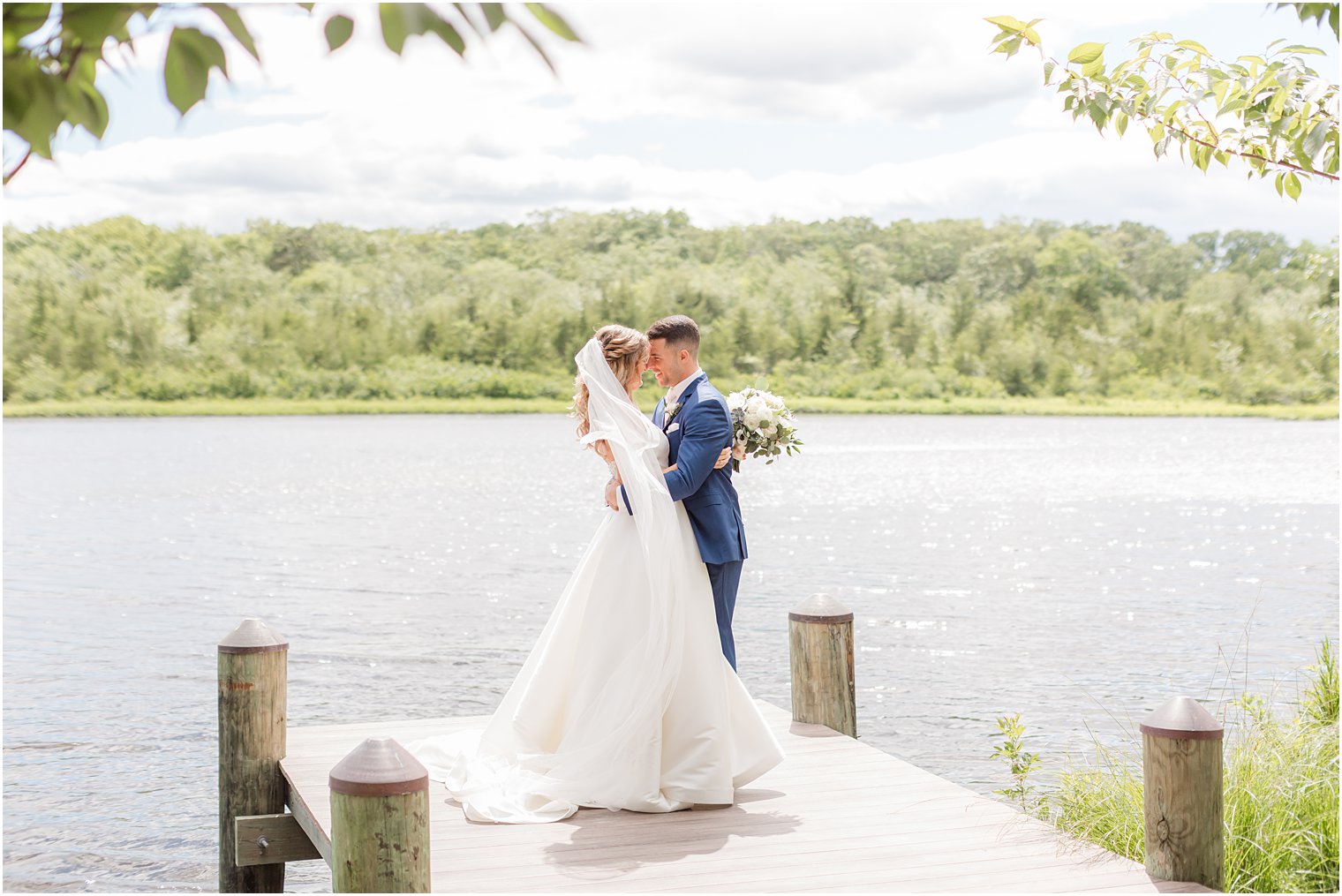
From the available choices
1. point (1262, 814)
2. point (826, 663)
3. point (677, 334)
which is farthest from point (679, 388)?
point (1262, 814)

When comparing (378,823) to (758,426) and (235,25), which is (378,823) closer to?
(235,25)

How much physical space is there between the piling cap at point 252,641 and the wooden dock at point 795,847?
666 millimetres

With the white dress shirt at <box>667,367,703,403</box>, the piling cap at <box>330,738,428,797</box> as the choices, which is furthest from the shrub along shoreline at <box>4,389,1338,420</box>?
the piling cap at <box>330,738,428,797</box>

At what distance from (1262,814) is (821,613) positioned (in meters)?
2.19

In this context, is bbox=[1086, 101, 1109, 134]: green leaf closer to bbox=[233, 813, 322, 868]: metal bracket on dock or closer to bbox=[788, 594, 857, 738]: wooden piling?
bbox=[788, 594, 857, 738]: wooden piling

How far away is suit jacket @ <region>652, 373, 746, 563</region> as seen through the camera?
5117 mm

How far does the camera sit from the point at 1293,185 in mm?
3971

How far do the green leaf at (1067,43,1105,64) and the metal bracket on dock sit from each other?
15.1 feet

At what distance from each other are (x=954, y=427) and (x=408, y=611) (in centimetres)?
4572

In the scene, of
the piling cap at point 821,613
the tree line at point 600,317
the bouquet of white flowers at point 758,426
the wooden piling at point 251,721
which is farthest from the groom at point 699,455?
the tree line at point 600,317

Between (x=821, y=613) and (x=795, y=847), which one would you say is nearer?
(x=795, y=847)

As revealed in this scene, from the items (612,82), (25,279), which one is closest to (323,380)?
(25,279)

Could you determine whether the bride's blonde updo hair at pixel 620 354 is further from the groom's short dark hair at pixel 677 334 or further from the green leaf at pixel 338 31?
the green leaf at pixel 338 31

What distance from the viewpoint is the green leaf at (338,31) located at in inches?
68.4
